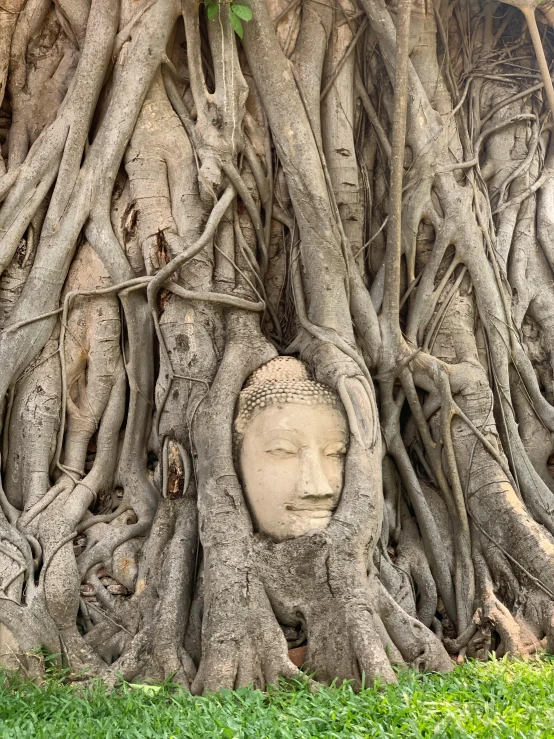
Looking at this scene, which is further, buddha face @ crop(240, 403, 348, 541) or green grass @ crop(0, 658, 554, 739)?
buddha face @ crop(240, 403, 348, 541)

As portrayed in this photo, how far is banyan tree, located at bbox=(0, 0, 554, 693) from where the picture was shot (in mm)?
3170

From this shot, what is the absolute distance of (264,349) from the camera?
12.2ft

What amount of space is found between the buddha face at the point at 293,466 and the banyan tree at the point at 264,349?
0.04ft

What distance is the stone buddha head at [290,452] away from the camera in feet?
10.6

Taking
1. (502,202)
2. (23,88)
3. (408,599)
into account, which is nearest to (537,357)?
(502,202)

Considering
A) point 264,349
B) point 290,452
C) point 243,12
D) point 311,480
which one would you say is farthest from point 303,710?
point 243,12

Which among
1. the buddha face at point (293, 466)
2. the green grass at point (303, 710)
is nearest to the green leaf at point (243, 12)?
the buddha face at point (293, 466)

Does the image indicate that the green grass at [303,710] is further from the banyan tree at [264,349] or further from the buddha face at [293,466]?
the buddha face at [293,466]

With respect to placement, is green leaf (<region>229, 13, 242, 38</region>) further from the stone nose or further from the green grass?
the green grass

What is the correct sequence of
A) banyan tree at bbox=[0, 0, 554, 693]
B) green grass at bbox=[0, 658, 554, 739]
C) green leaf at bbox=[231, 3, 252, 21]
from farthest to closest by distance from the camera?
green leaf at bbox=[231, 3, 252, 21]
banyan tree at bbox=[0, 0, 554, 693]
green grass at bbox=[0, 658, 554, 739]

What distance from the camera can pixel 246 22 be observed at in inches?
167

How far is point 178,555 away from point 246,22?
285 cm

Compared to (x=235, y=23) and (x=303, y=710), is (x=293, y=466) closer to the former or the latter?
(x=303, y=710)

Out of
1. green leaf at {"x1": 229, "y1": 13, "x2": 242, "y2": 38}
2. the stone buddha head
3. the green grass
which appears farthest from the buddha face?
green leaf at {"x1": 229, "y1": 13, "x2": 242, "y2": 38}
